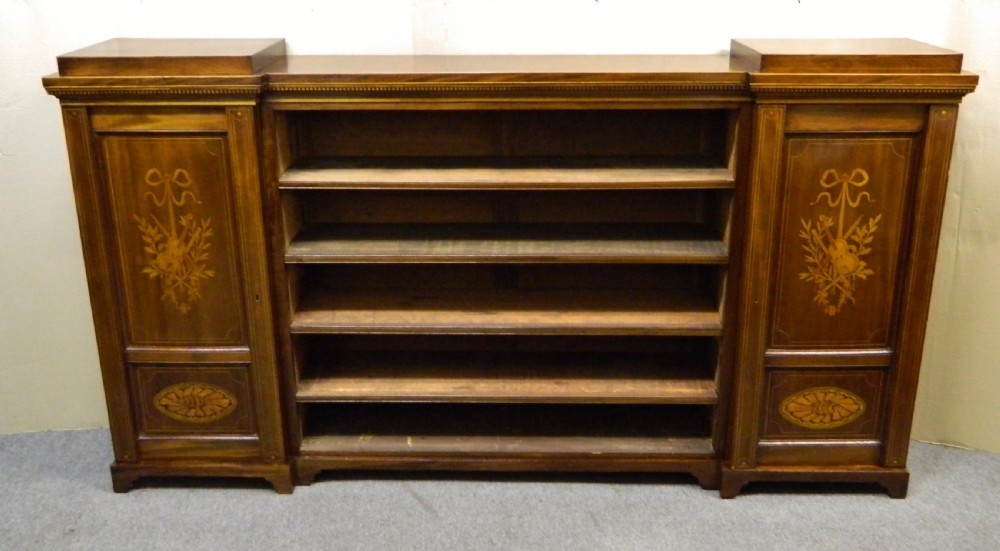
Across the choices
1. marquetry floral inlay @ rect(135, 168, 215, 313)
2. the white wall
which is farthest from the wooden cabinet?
the white wall

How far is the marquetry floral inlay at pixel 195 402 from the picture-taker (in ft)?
6.40

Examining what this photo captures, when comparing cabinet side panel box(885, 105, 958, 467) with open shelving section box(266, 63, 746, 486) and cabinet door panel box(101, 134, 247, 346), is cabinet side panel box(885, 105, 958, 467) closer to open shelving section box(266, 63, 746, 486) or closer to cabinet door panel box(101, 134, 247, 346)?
open shelving section box(266, 63, 746, 486)

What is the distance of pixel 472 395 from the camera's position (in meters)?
1.98

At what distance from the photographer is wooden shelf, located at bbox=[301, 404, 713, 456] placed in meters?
2.03

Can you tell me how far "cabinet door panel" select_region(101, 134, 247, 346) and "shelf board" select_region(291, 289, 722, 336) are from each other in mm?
178

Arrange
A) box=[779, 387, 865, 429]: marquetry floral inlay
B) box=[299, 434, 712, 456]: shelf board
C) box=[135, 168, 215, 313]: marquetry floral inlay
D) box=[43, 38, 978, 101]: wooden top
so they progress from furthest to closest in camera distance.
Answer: box=[299, 434, 712, 456]: shelf board
box=[779, 387, 865, 429]: marquetry floral inlay
box=[135, 168, 215, 313]: marquetry floral inlay
box=[43, 38, 978, 101]: wooden top

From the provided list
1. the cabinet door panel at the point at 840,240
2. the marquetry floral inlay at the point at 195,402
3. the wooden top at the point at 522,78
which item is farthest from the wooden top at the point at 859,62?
the marquetry floral inlay at the point at 195,402

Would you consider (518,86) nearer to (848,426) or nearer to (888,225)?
(888,225)

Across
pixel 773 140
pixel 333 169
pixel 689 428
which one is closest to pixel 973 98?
pixel 773 140

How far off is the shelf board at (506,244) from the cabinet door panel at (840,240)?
160 millimetres

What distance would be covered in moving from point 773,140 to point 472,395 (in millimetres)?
824

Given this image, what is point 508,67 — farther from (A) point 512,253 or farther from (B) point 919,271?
(B) point 919,271

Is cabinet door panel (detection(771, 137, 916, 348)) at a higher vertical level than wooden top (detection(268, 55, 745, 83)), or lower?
lower

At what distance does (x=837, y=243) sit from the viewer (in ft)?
5.89
